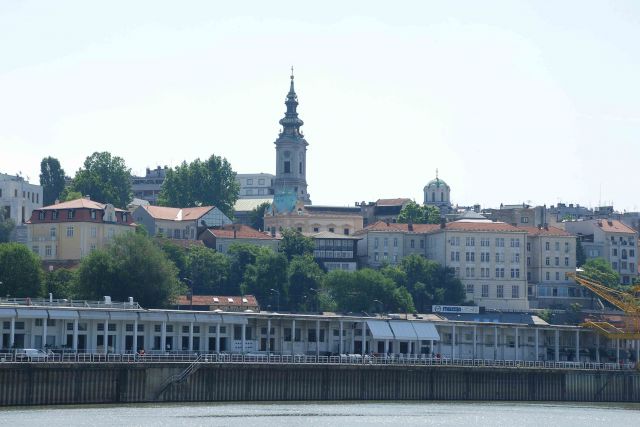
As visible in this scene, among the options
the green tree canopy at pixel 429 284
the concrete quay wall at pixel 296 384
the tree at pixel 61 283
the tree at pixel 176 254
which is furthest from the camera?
the green tree canopy at pixel 429 284

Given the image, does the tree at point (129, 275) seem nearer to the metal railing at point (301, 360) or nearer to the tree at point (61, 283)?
the tree at point (61, 283)

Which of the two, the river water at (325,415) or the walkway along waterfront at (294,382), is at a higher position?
the walkway along waterfront at (294,382)

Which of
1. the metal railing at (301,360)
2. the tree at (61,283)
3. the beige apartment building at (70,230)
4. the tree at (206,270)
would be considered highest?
the beige apartment building at (70,230)

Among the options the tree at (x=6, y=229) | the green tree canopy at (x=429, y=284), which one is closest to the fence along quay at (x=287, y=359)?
the green tree canopy at (x=429, y=284)

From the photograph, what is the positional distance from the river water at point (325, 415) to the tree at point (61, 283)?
157 ft

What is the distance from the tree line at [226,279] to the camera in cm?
15100

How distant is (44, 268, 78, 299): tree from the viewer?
154500mm

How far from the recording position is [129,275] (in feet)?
493

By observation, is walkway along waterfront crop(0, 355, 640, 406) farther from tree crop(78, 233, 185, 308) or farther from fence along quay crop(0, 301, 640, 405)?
tree crop(78, 233, 185, 308)

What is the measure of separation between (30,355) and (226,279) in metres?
87.6

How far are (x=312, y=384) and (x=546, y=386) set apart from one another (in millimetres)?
22104

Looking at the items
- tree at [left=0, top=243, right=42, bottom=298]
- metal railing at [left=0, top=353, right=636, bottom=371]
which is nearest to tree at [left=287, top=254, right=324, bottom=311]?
tree at [left=0, top=243, right=42, bottom=298]

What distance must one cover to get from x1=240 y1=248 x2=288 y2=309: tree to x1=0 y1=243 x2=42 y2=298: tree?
32.9 m

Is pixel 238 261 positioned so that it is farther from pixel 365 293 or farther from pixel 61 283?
pixel 61 283
